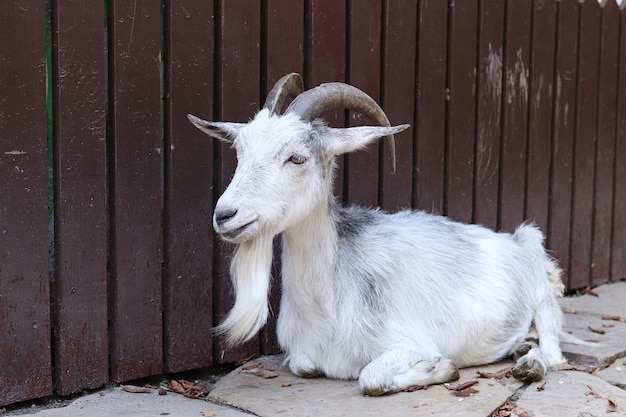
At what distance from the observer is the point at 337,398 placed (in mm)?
4180

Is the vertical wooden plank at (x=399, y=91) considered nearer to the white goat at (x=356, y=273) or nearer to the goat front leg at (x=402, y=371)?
the white goat at (x=356, y=273)

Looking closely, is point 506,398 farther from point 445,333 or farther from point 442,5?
point 442,5

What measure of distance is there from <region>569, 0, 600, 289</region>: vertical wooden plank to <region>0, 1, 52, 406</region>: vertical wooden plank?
4.37 meters

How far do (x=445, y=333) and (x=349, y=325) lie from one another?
55 centimetres

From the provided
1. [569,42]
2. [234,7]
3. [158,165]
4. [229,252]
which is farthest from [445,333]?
[569,42]

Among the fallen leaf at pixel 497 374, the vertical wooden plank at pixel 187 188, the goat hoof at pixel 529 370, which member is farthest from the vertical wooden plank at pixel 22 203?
the goat hoof at pixel 529 370

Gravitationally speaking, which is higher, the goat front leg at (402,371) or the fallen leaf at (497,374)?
the goat front leg at (402,371)

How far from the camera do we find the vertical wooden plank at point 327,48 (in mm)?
5051

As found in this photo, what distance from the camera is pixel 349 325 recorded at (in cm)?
439

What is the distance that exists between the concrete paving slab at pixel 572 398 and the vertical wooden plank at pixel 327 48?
1.61m

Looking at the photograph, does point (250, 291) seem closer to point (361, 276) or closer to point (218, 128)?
point (361, 276)

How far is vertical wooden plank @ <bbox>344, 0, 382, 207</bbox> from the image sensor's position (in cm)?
528

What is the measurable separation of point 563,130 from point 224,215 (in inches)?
153

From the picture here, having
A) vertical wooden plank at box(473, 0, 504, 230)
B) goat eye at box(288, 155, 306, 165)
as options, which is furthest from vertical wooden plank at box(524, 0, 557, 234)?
goat eye at box(288, 155, 306, 165)
